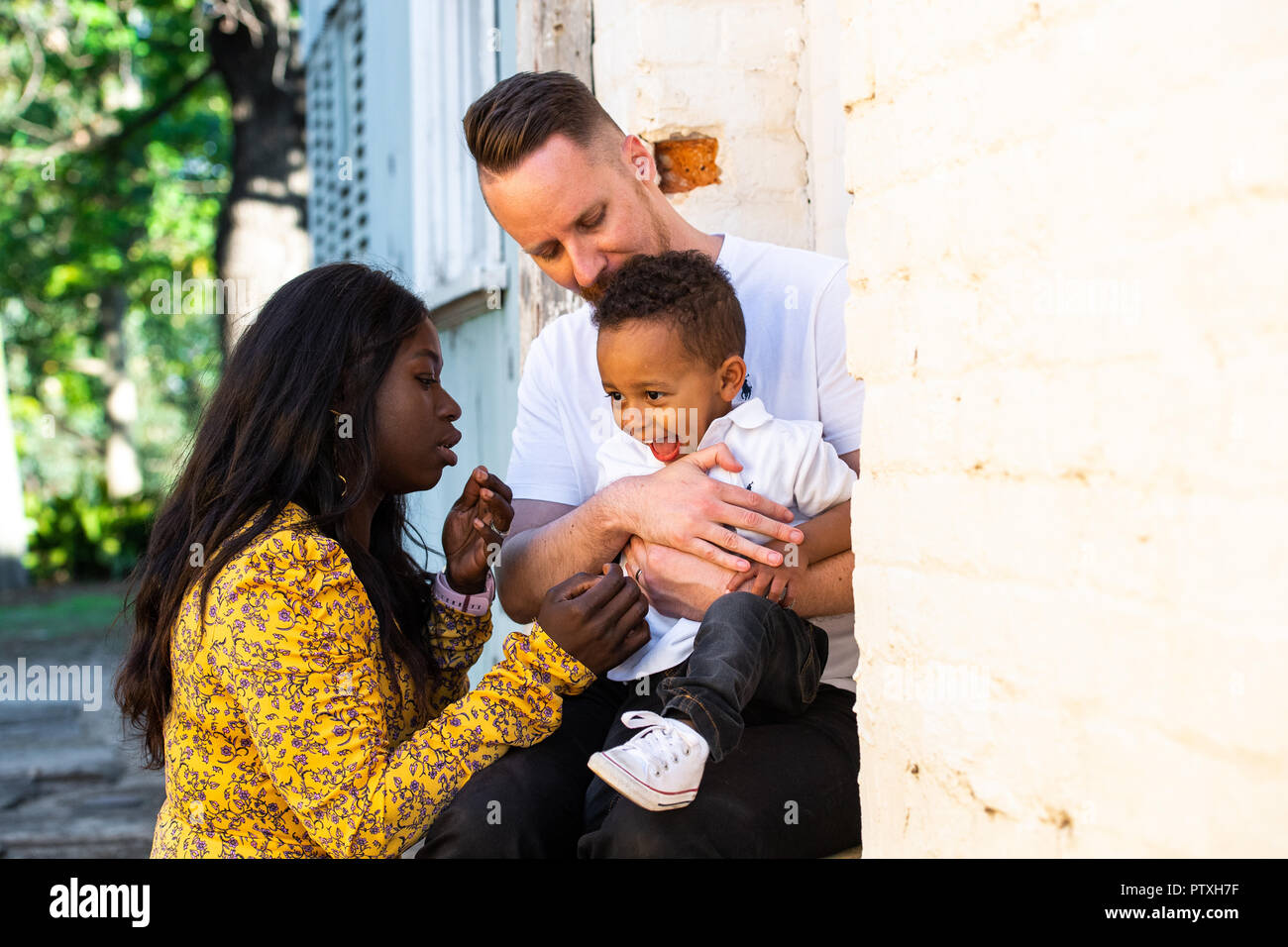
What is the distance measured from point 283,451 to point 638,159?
1204 mm

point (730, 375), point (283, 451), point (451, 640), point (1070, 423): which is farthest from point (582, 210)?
point (1070, 423)

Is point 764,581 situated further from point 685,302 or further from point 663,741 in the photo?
point 685,302

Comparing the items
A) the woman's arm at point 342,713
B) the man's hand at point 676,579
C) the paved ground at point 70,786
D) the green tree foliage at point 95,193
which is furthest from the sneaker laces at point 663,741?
the green tree foliage at point 95,193

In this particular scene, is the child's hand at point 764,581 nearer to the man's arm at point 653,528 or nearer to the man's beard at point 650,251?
the man's arm at point 653,528

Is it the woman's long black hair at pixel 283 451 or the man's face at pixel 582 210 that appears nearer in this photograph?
the woman's long black hair at pixel 283 451

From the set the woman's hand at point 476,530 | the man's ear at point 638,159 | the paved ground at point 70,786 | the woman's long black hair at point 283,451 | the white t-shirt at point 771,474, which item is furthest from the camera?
the paved ground at point 70,786

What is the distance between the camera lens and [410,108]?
5910 millimetres

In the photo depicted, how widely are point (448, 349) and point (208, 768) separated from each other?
3742 millimetres

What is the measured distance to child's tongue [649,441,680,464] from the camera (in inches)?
100

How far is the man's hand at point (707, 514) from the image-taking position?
230 cm

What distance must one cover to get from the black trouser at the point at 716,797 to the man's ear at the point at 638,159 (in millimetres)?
1214

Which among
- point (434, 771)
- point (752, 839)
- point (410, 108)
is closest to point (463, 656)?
point (434, 771)

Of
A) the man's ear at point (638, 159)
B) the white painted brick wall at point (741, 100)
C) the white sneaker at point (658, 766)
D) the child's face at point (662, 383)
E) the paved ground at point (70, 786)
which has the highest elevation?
Answer: the white painted brick wall at point (741, 100)

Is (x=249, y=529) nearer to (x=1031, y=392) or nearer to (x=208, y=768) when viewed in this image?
(x=208, y=768)
